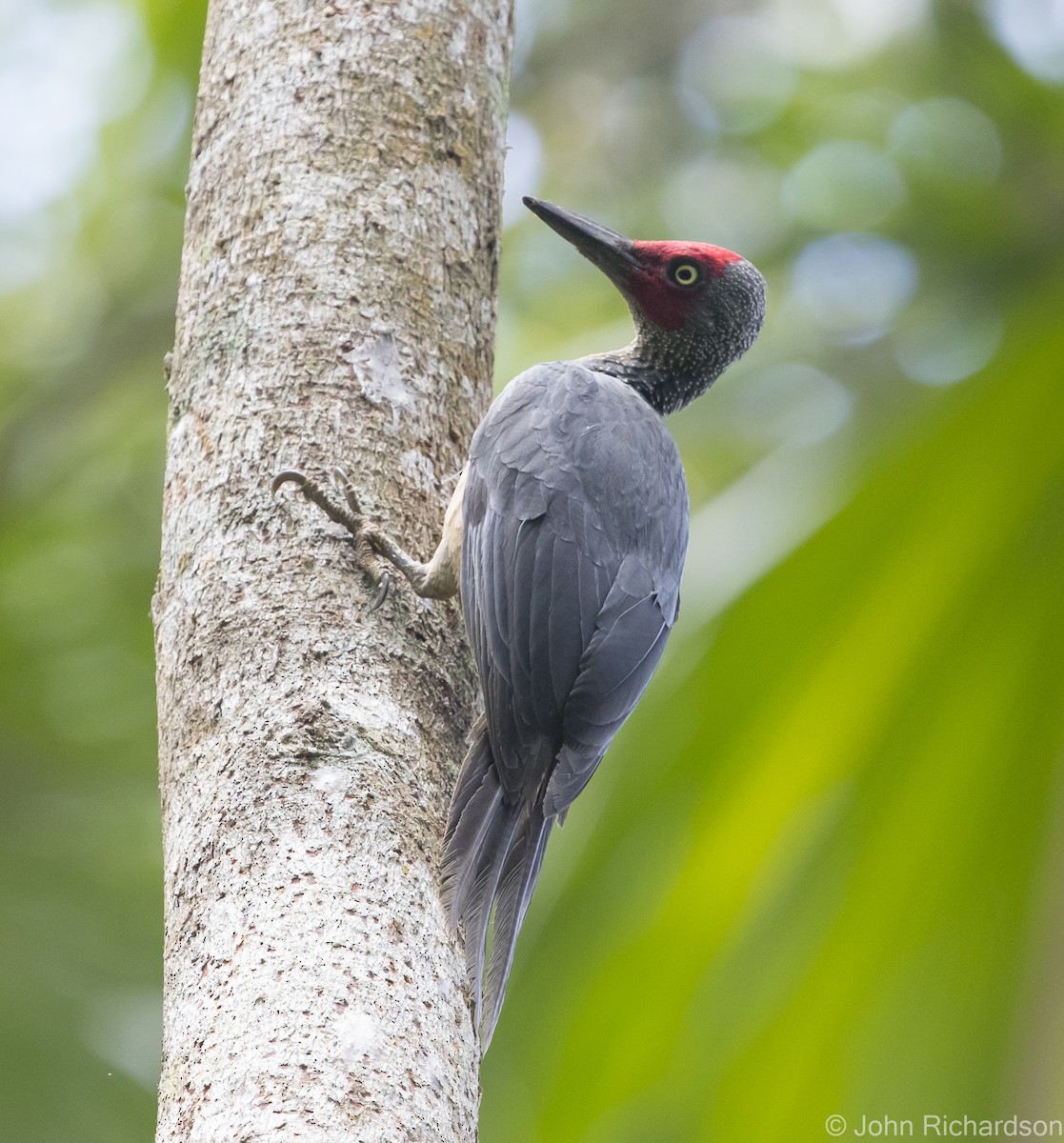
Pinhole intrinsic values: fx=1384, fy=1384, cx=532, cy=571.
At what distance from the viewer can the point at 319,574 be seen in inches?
110

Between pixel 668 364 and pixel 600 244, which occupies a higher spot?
pixel 600 244

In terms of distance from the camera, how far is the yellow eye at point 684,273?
14.3ft

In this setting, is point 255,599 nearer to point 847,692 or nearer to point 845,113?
point 847,692

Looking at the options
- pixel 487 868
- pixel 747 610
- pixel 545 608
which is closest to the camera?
pixel 487 868

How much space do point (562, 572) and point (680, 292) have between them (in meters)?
1.43

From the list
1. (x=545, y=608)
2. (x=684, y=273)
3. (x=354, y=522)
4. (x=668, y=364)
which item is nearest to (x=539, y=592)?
(x=545, y=608)

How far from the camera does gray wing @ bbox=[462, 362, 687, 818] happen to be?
3.05m

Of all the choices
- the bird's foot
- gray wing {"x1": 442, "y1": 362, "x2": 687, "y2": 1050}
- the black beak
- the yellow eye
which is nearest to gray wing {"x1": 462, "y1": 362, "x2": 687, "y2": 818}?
gray wing {"x1": 442, "y1": 362, "x2": 687, "y2": 1050}

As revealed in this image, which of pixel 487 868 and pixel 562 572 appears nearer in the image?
pixel 487 868

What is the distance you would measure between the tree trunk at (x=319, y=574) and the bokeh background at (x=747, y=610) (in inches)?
52.0

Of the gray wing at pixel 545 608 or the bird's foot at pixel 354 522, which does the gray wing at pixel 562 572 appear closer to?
the gray wing at pixel 545 608

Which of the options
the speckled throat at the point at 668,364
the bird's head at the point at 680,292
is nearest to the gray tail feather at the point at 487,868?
the speckled throat at the point at 668,364

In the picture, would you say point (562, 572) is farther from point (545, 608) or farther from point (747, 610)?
point (747, 610)

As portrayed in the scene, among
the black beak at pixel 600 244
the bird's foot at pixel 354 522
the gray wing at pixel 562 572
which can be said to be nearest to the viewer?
the bird's foot at pixel 354 522
